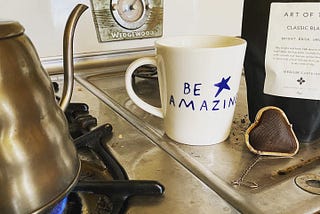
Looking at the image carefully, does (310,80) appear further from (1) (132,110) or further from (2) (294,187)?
(1) (132,110)

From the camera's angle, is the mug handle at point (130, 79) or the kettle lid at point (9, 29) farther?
the mug handle at point (130, 79)

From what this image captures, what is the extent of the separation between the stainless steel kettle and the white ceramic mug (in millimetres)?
162

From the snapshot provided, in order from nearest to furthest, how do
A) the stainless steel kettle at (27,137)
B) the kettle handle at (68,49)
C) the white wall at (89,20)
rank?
the stainless steel kettle at (27,137)
the kettle handle at (68,49)
the white wall at (89,20)

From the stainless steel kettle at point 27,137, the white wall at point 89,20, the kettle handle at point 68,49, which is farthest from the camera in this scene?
the white wall at point 89,20

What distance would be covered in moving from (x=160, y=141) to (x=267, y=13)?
213 millimetres

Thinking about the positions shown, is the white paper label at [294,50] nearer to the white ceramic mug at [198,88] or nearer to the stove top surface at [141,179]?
the white ceramic mug at [198,88]

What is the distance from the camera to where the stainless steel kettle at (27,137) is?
301 mm

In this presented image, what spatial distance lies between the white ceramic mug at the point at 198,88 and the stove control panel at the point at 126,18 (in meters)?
0.35

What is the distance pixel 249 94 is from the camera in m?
0.53

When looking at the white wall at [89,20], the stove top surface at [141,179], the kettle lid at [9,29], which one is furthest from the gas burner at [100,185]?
the white wall at [89,20]

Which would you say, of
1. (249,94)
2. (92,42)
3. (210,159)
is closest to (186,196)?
(210,159)

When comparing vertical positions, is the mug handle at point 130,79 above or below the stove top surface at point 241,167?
above

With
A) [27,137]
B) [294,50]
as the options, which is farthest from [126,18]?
[27,137]

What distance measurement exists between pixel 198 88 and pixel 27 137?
22 centimetres
